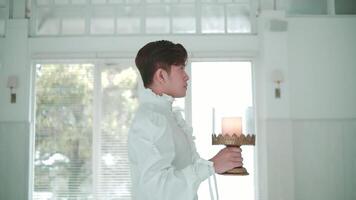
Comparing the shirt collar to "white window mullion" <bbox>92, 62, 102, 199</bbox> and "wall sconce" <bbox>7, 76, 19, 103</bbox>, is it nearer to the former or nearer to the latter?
"white window mullion" <bbox>92, 62, 102, 199</bbox>

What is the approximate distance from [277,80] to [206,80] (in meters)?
0.78

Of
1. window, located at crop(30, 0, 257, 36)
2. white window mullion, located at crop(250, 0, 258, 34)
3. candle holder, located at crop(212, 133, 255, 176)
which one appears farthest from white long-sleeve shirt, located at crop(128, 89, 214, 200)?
white window mullion, located at crop(250, 0, 258, 34)

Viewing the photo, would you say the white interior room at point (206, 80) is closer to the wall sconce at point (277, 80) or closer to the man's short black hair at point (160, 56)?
the wall sconce at point (277, 80)

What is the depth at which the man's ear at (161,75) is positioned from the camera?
106 cm

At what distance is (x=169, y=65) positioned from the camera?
41.7 inches

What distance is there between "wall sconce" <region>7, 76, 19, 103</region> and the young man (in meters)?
3.77

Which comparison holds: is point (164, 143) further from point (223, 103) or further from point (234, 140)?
point (223, 103)

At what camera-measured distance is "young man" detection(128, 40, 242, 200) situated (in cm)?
90

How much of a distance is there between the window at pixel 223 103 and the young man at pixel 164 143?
339 centimetres

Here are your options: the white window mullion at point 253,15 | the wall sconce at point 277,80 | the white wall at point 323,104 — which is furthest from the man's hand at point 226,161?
the white window mullion at point 253,15

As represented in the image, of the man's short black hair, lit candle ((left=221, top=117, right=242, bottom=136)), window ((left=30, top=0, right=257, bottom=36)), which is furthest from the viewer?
window ((left=30, top=0, right=257, bottom=36))

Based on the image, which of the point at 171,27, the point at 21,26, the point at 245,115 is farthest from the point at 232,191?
the point at 21,26

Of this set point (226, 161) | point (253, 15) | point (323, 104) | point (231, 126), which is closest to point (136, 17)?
point (253, 15)

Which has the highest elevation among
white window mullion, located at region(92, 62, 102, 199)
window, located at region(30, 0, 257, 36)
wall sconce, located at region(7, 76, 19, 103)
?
window, located at region(30, 0, 257, 36)
